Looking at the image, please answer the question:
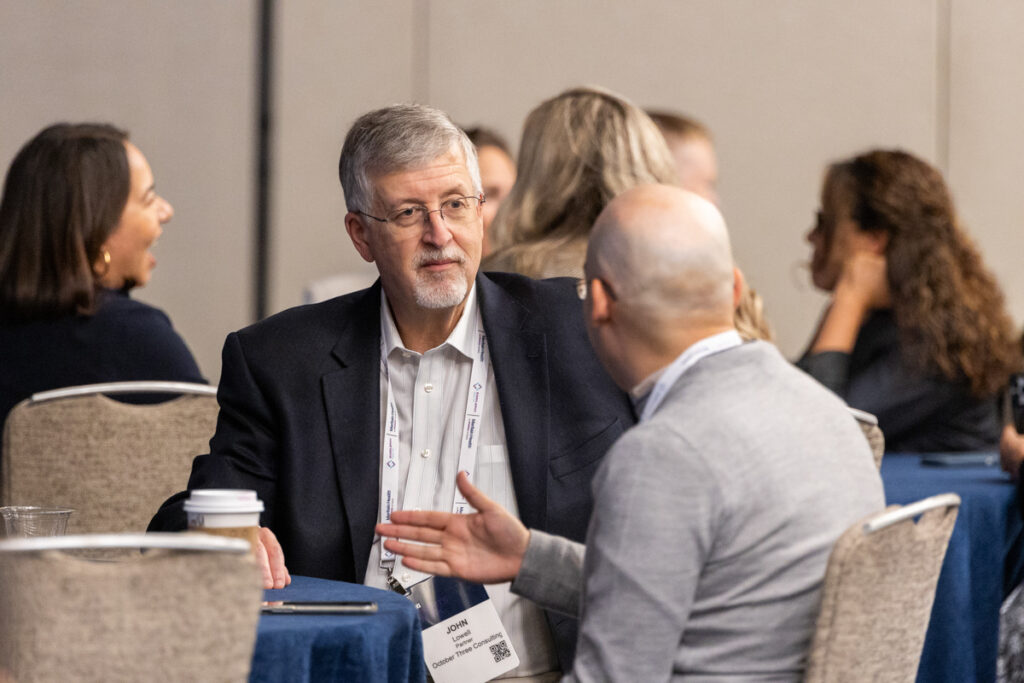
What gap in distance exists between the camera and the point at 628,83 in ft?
19.4

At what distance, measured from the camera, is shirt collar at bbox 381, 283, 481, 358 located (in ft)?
7.43

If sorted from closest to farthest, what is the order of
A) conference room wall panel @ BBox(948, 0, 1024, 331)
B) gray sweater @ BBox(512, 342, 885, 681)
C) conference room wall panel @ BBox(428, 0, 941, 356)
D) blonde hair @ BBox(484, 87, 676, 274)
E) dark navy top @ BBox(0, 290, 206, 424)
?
gray sweater @ BBox(512, 342, 885, 681) < blonde hair @ BBox(484, 87, 676, 274) < dark navy top @ BBox(0, 290, 206, 424) < conference room wall panel @ BBox(948, 0, 1024, 331) < conference room wall panel @ BBox(428, 0, 941, 356)

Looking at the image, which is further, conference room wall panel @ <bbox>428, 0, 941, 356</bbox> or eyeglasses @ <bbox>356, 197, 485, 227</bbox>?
conference room wall panel @ <bbox>428, 0, 941, 356</bbox>

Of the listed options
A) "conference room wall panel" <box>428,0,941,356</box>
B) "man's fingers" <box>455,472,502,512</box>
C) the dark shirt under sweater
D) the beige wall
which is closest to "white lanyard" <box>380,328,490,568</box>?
"man's fingers" <box>455,472,502,512</box>

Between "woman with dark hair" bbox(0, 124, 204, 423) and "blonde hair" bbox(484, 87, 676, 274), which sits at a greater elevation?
"blonde hair" bbox(484, 87, 676, 274)

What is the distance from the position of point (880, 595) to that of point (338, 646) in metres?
0.68

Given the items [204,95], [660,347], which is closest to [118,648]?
[660,347]

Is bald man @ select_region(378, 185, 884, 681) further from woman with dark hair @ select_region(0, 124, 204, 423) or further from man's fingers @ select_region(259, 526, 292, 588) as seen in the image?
woman with dark hair @ select_region(0, 124, 204, 423)

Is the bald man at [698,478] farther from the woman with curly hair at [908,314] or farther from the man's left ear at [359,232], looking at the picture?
the woman with curly hair at [908,314]

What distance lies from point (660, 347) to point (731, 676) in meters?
0.41

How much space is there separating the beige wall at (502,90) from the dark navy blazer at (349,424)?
334 cm

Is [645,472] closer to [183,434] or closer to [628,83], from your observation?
[183,434]

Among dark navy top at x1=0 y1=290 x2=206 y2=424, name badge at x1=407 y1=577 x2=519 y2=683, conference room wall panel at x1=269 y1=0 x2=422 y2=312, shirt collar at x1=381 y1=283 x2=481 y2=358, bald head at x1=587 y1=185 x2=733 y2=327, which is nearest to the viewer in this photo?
bald head at x1=587 y1=185 x2=733 y2=327

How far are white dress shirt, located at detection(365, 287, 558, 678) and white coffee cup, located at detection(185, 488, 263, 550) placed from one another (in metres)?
0.52
